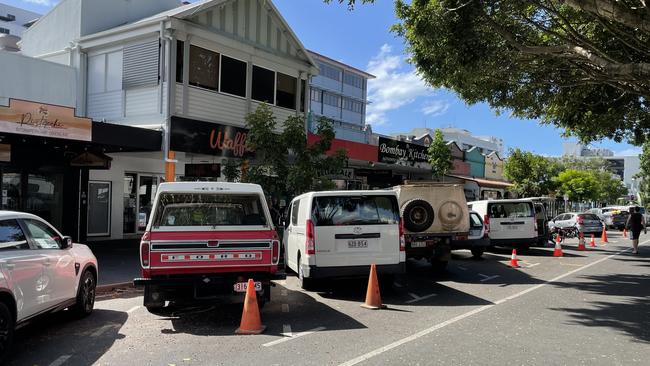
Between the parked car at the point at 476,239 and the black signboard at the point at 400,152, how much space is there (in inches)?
317

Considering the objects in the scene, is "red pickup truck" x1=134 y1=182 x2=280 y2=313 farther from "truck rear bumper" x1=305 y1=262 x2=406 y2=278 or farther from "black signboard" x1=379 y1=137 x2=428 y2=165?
"black signboard" x1=379 y1=137 x2=428 y2=165

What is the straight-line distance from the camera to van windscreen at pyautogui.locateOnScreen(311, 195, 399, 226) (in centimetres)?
968

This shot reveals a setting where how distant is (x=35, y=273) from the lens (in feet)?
20.7

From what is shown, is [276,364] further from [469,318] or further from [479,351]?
[469,318]

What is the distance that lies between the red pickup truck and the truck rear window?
0.02 meters

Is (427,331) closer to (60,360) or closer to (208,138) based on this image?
(60,360)

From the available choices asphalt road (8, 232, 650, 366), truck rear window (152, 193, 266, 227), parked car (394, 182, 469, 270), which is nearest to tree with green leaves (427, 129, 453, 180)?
parked car (394, 182, 469, 270)

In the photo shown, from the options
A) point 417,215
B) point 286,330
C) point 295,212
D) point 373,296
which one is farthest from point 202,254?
point 417,215

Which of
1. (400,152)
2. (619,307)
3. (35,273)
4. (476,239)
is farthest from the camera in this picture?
(400,152)

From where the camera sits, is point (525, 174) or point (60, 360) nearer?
point (60, 360)

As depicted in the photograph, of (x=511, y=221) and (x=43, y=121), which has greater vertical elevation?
(x=43, y=121)

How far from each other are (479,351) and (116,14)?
17591 mm

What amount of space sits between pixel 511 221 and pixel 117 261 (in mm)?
12219

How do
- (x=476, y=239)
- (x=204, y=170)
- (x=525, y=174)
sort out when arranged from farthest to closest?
(x=525, y=174) → (x=476, y=239) → (x=204, y=170)
